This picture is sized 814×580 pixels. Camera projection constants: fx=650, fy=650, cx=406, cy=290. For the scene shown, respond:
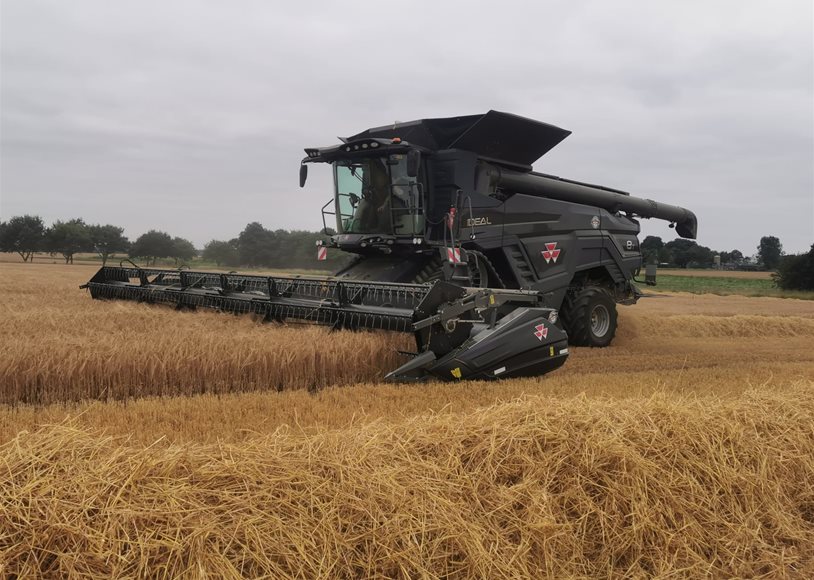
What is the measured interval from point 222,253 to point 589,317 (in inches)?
2501

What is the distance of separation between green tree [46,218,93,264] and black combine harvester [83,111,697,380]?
6216cm

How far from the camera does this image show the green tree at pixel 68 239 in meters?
65.1

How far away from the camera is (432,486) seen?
8.04 ft

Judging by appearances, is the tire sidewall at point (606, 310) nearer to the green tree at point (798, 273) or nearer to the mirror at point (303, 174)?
the mirror at point (303, 174)

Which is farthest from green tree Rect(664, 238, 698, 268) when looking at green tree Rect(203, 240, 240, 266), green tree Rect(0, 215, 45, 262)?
green tree Rect(0, 215, 45, 262)

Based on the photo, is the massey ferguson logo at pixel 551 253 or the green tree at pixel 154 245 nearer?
the massey ferguson logo at pixel 551 253

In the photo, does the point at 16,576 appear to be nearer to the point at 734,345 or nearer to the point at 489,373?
the point at 489,373

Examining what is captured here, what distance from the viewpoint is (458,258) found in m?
7.42

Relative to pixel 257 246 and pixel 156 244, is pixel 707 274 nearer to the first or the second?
pixel 257 246

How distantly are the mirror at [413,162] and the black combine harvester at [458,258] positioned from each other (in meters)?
0.02

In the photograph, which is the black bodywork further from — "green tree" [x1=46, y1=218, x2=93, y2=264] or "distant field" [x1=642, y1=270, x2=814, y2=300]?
"green tree" [x1=46, y1=218, x2=93, y2=264]

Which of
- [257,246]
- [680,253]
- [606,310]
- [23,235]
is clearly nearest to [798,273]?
[680,253]

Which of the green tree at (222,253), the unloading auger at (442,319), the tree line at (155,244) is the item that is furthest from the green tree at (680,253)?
the unloading auger at (442,319)

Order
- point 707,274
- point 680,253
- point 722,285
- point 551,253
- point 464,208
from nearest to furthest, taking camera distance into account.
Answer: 1. point 464,208
2. point 551,253
3. point 722,285
4. point 707,274
5. point 680,253
